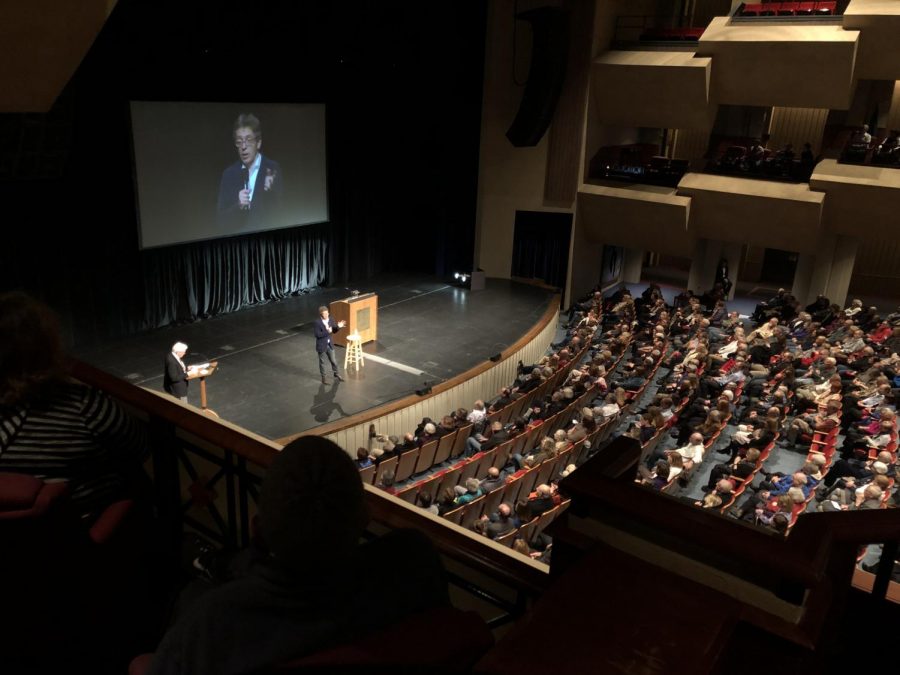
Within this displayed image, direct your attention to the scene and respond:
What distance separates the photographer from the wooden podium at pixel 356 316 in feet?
36.1

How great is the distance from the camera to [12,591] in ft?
5.81

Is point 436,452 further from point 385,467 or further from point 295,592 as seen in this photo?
point 295,592

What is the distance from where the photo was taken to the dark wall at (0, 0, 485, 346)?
10.2 meters

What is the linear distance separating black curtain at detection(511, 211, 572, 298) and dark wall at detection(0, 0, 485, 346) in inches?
46.2

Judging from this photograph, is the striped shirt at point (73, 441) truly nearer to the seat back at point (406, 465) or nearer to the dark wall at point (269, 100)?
the seat back at point (406, 465)

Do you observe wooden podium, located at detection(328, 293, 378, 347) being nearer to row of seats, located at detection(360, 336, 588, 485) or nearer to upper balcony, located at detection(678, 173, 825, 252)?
row of seats, located at detection(360, 336, 588, 485)

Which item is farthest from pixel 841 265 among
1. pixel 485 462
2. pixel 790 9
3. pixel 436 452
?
pixel 436 452

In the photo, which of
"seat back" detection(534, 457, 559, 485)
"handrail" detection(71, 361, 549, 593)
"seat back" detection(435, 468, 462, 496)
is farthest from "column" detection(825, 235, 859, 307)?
"handrail" detection(71, 361, 549, 593)

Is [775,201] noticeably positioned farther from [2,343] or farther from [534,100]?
[2,343]

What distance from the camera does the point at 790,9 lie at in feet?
44.1

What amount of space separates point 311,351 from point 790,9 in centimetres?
1098

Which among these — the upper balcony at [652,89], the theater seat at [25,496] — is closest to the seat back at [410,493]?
the theater seat at [25,496]

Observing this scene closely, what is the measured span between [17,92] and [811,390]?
9643 mm

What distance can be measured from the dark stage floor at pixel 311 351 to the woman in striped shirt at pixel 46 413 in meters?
6.66
